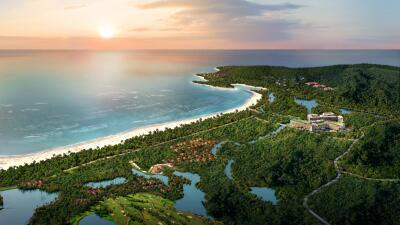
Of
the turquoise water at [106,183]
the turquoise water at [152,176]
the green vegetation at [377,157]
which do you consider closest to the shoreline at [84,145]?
the turquoise water at [106,183]

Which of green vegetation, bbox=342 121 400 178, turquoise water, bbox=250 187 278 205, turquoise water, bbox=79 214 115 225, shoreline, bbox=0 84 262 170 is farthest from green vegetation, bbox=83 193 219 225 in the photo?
green vegetation, bbox=342 121 400 178

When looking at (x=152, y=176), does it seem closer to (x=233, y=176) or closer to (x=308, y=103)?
(x=233, y=176)

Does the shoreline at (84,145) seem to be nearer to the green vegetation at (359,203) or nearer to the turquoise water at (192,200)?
the turquoise water at (192,200)

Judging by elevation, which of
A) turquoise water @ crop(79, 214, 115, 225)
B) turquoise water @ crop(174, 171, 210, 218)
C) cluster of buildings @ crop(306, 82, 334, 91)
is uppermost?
cluster of buildings @ crop(306, 82, 334, 91)

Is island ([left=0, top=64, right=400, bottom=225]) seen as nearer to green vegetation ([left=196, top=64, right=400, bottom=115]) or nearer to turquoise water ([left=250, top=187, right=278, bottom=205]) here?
turquoise water ([left=250, top=187, right=278, bottom=205])

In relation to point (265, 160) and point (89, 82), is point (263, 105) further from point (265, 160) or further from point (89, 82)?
point (89, 82)

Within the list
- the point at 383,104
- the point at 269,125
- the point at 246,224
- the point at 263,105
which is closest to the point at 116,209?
the point at 246,224

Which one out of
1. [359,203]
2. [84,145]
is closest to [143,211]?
[359,203]
